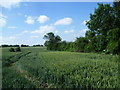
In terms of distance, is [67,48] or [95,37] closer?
[95,37]

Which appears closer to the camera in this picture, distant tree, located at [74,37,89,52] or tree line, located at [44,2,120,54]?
tree line, located at [44,2,120,54]

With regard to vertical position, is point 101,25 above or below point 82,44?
above

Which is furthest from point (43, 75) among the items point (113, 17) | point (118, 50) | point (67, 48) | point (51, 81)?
point (67, 48)

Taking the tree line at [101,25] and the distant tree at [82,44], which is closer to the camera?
the tree line at [101,25]

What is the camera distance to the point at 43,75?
7035 mm

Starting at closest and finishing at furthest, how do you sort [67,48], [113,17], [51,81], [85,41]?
[51,81]
[113,17]
[85,41]
[67,48]

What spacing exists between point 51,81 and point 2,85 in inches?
80.0

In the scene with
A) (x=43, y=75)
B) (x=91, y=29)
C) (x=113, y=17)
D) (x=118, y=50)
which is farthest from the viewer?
(x=91, y=29)

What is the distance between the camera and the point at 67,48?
34.9 meters

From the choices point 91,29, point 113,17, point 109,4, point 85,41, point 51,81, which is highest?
point 109,4

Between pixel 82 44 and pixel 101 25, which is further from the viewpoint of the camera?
pixel 82 44

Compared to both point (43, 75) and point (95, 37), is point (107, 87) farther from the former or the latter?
point (95, 37)

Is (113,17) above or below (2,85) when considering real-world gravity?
above

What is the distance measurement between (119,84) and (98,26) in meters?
20.9
